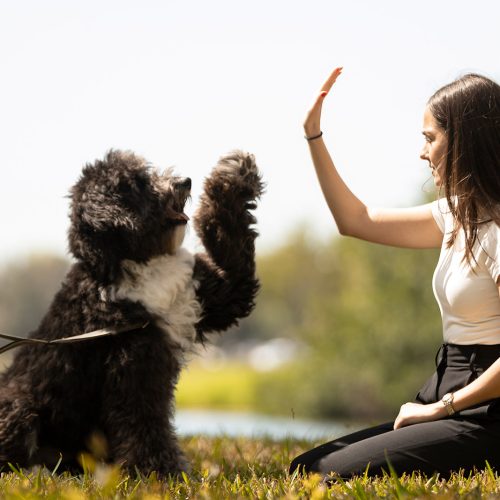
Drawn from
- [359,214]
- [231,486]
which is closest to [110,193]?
[359,214]

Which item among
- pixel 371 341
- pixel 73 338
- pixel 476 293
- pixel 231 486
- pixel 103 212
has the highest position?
pixel 103 212

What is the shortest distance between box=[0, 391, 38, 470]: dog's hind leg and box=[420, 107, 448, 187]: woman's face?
83.5 inches

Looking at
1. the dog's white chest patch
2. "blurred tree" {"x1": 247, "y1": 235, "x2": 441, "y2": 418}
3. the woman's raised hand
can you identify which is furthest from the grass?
"blurred tree" {"x1": 247, "y1": 235, "x2": 441, "y2": 418}

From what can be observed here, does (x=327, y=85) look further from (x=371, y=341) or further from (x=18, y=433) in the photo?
(x=371, y=341)

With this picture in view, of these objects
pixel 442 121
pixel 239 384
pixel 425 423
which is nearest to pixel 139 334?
pixel 425 423

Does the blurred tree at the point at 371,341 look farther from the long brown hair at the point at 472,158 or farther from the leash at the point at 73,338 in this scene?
the leash at the point at 73,338

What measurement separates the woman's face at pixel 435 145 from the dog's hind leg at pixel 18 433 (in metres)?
2.12

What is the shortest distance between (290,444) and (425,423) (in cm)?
181

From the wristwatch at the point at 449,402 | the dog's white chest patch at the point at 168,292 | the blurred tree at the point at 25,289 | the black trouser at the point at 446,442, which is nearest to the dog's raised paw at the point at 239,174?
the dog's white chest patch at the point at 168,292

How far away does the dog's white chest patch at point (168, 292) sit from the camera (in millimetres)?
3963

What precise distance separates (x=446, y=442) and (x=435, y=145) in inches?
51.4

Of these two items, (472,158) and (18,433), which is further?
(18,433)

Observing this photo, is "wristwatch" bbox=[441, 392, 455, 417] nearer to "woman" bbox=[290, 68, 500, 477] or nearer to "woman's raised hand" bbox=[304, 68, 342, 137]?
"woman" bbox=[290, 68, 500, 477]

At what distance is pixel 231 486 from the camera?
329 cm
